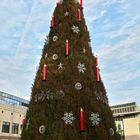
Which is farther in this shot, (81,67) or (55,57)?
(55,57)

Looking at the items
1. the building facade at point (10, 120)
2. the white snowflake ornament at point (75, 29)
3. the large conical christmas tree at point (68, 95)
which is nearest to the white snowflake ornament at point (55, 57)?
the large conical christmas tree at point (68, 95)

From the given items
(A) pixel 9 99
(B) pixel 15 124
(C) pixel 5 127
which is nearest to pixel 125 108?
(A) pixel 9 99

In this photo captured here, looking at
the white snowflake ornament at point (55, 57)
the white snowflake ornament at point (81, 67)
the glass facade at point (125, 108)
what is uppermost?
the glass facade at point (125, 108)

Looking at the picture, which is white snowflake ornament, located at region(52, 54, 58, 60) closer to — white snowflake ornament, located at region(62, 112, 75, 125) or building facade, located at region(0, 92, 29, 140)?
white snowflake ornament, located at region(62, 112, 75, 125)

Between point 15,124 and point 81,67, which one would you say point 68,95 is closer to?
point 81,67

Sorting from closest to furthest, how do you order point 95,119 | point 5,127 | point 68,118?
point 68,118 → point 95,119 → point 5,127

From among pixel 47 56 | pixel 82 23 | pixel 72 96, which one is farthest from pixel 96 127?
pixel 82 23

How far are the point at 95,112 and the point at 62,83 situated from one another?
1.62 m

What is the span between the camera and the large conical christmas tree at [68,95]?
395 inches

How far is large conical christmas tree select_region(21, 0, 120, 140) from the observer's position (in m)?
10.0

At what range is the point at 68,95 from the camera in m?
10.5

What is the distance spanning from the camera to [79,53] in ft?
38.0

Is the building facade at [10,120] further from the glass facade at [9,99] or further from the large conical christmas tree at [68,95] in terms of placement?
the large conical christmas tree at [68,95]

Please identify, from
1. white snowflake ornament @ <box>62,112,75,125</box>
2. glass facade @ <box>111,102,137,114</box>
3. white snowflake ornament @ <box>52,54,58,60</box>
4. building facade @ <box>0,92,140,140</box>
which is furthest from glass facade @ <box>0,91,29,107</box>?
white snowflake ornament @ <box>62,112,75,125</box>
